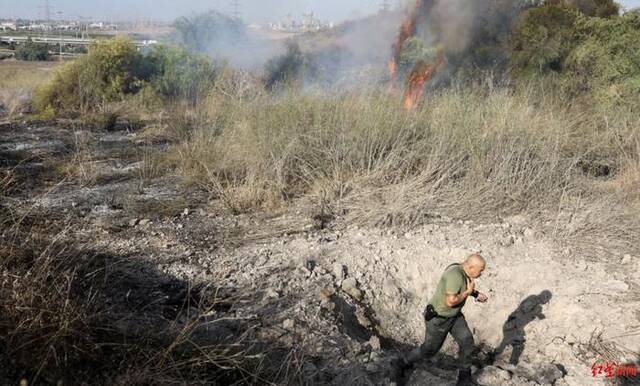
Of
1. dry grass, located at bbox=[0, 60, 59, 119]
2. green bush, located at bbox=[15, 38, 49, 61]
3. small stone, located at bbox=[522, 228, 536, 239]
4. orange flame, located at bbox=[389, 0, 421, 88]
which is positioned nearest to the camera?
small stone, located at bbox=[522, 228, 536, 239]

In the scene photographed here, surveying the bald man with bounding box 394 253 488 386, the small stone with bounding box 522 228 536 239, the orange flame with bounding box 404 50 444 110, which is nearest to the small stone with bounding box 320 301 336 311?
the bald man with bounding box 394 253 488 386

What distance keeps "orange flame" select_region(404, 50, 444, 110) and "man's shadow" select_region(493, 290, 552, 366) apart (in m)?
3.78

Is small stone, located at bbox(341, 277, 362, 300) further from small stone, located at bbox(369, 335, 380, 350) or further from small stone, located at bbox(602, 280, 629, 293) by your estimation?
small stone, located at bbox(602, 280, 629, 293)

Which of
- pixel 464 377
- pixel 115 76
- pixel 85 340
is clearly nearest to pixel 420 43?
pixel 115 76

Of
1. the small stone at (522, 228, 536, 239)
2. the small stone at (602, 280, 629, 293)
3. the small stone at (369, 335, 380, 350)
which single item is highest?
the small stone at (522, 228, 536, 239)

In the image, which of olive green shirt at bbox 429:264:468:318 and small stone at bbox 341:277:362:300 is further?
small stone at bbox 341:277:362:300

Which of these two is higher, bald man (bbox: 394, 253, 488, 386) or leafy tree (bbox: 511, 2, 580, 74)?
leafy tree (bbox: 511, 2, 580, 74)

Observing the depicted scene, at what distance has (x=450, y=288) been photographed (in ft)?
12.1

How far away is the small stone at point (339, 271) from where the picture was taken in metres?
4.95

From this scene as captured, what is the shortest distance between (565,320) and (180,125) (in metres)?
7.54

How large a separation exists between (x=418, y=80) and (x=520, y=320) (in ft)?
23.5

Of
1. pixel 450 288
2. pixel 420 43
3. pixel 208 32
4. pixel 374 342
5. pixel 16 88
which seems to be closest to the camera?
pixel 450 288

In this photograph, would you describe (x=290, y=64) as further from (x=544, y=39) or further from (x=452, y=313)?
(x=452, y=313)

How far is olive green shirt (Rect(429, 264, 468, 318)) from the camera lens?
12.1 feet
